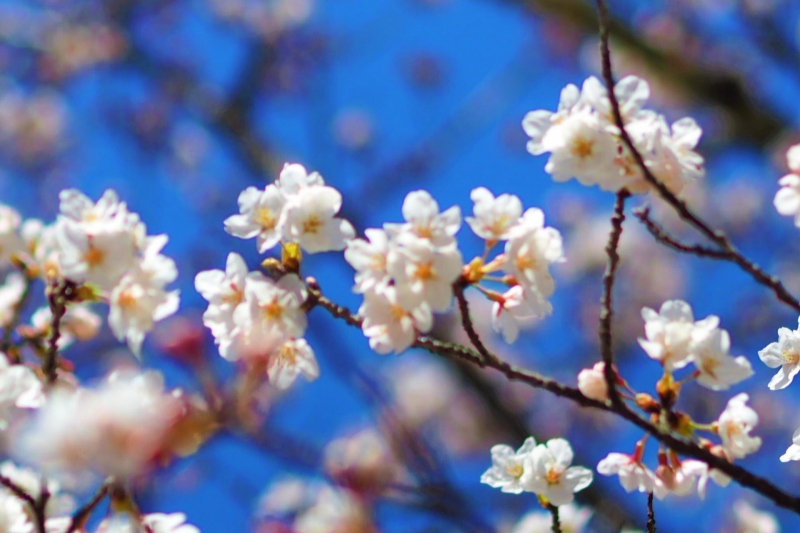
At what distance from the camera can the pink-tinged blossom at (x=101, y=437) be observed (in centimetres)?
86

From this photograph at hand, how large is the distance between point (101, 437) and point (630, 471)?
2.76 feet

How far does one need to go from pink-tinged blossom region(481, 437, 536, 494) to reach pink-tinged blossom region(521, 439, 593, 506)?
0.03m

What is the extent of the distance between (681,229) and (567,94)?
20.2ft

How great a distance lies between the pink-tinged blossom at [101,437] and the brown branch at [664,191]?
2.49 feet

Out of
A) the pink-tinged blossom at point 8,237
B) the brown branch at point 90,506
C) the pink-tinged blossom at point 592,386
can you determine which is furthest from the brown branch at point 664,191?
the pink-tinged blossom at point 8,237

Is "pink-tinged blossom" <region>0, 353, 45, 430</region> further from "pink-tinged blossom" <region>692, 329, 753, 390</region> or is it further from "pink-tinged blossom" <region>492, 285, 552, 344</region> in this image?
"pink-tinged blossom" <region>692, 329, 753, 390</region>

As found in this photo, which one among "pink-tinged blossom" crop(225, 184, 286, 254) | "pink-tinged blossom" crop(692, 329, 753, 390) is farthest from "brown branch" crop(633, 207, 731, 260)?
"pink-tinged blossom" crop(225, 184, 286, 254)

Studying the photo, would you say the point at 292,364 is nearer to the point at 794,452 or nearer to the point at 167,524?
the point at 167,524

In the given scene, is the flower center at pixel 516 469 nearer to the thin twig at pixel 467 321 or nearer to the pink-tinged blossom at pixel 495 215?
the thin twig at pixel 467 321

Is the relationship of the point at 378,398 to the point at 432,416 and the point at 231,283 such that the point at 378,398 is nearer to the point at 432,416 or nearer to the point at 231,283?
the point at 231,283

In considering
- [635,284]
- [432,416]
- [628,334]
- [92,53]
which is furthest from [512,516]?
[92,53]

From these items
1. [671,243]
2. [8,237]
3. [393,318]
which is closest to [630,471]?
[671,243]

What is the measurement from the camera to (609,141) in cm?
126

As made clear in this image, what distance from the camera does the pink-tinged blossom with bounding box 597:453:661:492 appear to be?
1.29 m
